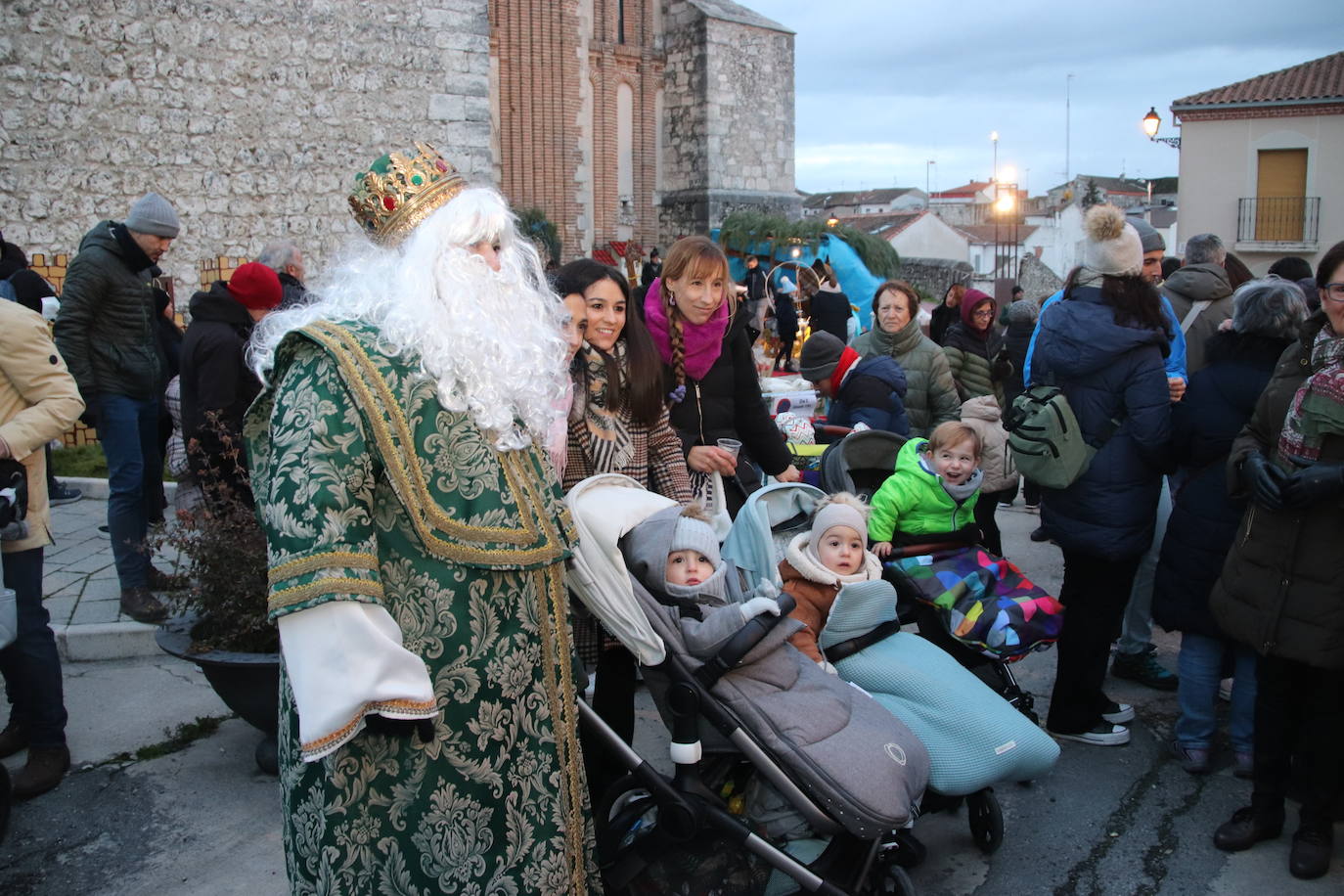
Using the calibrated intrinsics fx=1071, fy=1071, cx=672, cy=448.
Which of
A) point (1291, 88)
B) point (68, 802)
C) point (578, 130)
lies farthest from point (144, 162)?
point (1291, 88)

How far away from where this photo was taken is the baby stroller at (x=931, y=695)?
3236 mm

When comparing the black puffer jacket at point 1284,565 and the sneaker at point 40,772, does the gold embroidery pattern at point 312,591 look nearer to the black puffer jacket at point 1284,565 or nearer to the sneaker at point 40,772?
the sneaker at point 40,772

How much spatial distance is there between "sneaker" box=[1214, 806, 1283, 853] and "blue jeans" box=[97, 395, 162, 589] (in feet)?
16.1

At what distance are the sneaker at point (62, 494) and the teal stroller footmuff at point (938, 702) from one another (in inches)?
266

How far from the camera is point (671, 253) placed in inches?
159

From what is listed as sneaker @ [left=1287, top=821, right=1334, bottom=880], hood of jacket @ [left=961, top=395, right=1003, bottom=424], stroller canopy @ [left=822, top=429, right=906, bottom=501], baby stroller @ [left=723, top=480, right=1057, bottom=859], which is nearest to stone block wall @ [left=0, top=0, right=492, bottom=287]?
hood of jacket @ [left=961, top=395, right=1003, bottom=424]

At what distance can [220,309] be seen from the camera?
511 cm

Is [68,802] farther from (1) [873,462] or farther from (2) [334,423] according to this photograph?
(1) [873,462]

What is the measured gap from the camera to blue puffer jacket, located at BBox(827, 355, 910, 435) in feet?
18.1

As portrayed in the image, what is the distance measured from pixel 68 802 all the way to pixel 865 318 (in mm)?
15891

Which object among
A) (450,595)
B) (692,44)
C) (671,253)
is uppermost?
(692,44)

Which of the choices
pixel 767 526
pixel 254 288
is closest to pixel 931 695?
pixel 767 526

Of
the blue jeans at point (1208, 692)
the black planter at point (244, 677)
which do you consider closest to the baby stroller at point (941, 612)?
the blue jeans at point (1208, 692)

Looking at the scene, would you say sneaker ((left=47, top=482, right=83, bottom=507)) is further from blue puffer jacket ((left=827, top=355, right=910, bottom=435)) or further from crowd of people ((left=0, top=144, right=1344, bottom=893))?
blue puffer jacket ((left=827, top=355, right=910, bottom=435))
